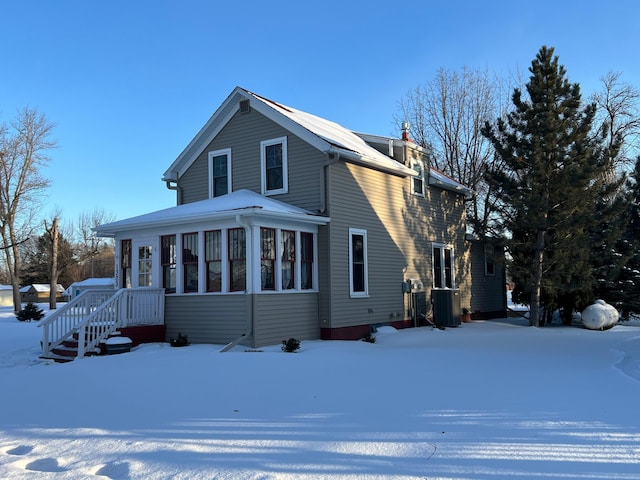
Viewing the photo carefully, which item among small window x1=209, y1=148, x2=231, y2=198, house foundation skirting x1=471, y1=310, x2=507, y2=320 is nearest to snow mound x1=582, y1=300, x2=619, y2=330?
house foundation skirting x1=471, y1=310, x2=507, y2=320

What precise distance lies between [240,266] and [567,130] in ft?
37.1

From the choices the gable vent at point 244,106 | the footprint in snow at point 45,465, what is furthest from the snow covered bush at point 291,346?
the gable vent at point 244,106

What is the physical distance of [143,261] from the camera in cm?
1463

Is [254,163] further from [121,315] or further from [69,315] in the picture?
[69,315]

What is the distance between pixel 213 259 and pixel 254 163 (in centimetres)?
357

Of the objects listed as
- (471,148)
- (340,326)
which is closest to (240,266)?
(340,326)

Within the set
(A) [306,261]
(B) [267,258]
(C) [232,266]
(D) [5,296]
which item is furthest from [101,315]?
(D) [5,296]

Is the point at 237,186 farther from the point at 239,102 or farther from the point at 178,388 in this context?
the point at 178,388

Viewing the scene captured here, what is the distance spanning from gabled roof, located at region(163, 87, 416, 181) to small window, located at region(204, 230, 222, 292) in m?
3.51

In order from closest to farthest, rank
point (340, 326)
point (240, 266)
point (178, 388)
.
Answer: point (178, 388) < point (240, 266) < point (340, 326)

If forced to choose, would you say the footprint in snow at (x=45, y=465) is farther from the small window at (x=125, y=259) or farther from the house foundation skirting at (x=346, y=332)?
the small window at (x=125, y=259)

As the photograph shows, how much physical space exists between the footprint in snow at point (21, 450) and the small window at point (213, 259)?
8.04 m

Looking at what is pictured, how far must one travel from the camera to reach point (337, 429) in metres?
5.46

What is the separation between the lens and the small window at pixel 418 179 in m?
18.1
